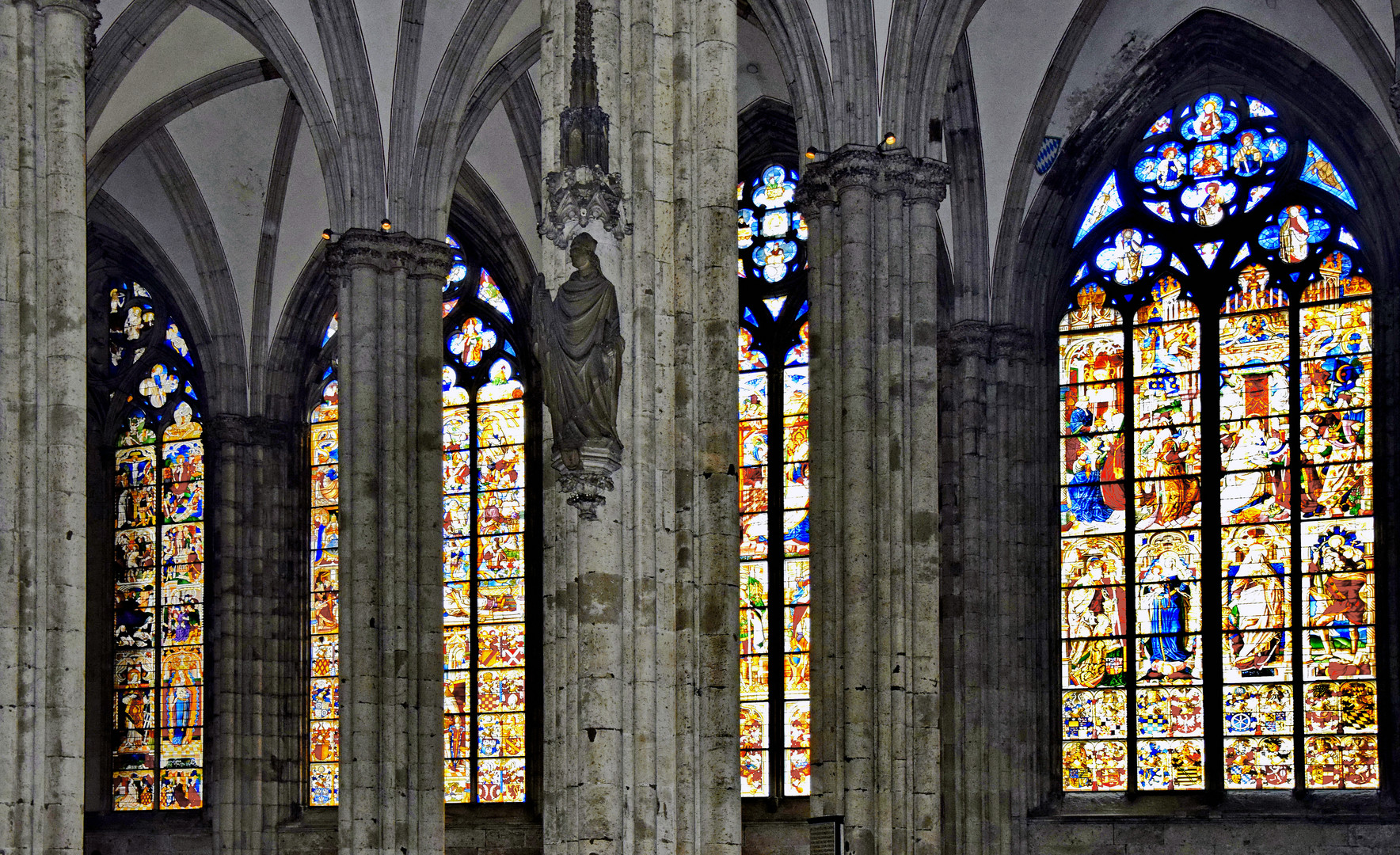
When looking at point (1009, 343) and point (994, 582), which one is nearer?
point (994, 582)

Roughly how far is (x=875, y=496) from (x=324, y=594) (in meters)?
11.5

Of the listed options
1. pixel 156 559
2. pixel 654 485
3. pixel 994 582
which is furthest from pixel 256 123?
pixel 654 485

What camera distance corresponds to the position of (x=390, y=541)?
1941 cm

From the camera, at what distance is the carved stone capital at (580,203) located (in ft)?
38.5

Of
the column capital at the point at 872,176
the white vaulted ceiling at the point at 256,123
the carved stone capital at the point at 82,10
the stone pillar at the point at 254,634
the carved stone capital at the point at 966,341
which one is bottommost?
the stone pillar at the point at 254,634

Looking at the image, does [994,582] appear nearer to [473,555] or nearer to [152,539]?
[473,555]

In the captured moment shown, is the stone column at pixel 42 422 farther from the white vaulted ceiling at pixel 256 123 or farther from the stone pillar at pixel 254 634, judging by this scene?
the stone pillar at pixel 254 634

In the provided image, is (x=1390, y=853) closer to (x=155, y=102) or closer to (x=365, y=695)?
(x=365, y=695)


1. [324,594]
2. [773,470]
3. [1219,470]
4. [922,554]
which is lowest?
[324,594]

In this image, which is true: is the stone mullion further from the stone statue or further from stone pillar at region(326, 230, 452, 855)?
the stone statue

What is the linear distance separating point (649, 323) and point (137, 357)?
17.8m

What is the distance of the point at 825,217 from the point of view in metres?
18.3

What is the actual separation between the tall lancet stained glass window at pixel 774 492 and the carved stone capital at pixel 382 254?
211 inches

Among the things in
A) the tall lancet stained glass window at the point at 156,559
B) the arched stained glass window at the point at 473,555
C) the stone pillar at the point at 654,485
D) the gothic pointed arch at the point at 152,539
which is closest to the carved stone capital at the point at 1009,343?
the arched stained glass window at the point at 473,555
